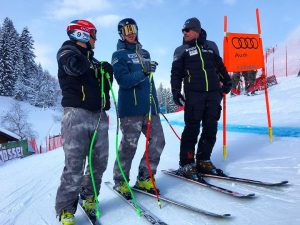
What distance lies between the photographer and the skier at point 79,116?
3.12 m

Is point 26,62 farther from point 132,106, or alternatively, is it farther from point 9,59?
point 132,106

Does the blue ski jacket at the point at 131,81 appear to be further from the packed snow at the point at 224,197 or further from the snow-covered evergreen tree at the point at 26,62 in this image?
the snow-covered evergreen tree at the point at 26,62

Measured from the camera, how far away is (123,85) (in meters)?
3.78

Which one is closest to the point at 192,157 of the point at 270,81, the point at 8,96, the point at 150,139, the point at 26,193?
the point at 150,139

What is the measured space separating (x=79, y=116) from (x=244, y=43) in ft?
12.4

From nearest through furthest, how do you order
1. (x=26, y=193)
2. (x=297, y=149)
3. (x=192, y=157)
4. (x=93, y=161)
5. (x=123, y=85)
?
(x=93, y=161)
(x=123, y=85)
(x=192, y=157)
(x=297, y=149)
(x=26, y=193)

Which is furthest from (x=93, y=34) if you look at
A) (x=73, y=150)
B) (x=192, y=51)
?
(x=192, y=51)

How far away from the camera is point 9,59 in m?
54.9

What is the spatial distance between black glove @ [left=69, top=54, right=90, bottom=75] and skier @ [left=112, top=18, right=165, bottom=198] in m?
0.71

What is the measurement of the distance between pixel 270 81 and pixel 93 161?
27.1 meters

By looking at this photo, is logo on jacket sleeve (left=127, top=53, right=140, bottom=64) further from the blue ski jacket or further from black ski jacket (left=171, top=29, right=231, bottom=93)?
black ski jacket (left=171, top=29, right=231, bottom=93)

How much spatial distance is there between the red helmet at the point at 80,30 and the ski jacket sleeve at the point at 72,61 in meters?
0.19

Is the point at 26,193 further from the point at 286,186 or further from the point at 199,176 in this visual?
the point at 286,186

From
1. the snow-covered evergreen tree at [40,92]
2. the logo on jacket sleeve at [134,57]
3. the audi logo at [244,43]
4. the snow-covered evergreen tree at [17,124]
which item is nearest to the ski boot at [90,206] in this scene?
the logo on jacket sleeve at [134,57]
